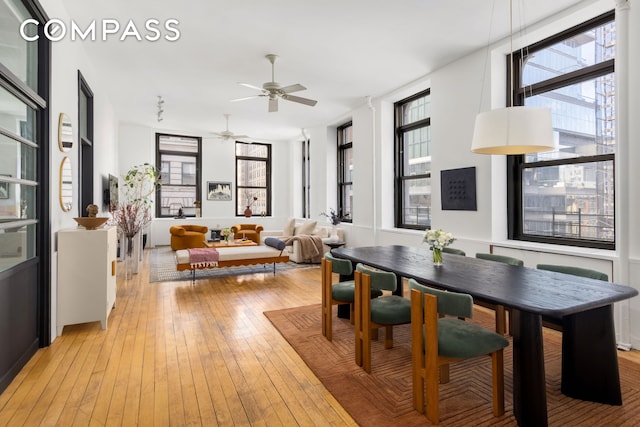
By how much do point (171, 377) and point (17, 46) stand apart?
2757 mm

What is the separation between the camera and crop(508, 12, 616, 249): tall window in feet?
11.6

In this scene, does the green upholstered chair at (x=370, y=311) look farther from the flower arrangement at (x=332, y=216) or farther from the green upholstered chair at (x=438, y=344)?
the flower arrangement at (x=332, y=216)

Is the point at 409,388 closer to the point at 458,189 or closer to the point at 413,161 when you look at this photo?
the point at 458,189

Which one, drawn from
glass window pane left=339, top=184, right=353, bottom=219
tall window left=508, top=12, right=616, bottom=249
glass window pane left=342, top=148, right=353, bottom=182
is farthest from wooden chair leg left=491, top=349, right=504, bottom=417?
glass window pane left=342, top=148, right=353, bottom=182

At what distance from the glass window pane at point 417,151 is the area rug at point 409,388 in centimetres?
337

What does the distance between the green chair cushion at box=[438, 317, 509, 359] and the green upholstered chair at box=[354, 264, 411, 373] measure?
49 centimetres

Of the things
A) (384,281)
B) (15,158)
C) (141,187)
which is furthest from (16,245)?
(141,187)

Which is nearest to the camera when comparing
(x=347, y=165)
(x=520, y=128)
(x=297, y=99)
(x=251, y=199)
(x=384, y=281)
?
(x=520, y=128)

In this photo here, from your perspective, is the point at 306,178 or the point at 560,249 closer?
the point at 560,249

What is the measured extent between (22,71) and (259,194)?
847 cm

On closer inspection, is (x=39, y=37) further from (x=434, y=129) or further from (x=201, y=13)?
(x=434, y=129)

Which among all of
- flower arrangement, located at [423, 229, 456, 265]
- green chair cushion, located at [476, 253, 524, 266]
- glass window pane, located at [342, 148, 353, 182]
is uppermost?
glass window pane, located at [342, 148, 353, 182]

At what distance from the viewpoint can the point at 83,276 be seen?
3.46m

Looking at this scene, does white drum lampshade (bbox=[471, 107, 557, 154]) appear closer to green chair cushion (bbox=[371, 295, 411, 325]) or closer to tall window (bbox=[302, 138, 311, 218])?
green chair cushion (bbox=[371, 295, 411, 325])
